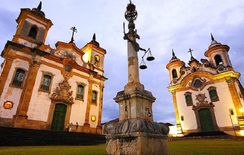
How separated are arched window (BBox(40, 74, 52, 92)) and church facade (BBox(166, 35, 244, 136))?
56.7 ft

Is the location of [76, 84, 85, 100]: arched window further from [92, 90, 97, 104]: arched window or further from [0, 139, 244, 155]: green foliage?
[0, 139, 244, 155]: green foliage

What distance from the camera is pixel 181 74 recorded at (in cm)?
2500

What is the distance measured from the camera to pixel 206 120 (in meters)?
20.2

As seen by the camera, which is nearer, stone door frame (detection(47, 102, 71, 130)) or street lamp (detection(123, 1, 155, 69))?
street lamp (detection(123, 1, 155, 69))

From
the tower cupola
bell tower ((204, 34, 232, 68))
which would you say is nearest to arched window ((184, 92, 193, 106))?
the tower cupola

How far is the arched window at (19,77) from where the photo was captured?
14.2 m

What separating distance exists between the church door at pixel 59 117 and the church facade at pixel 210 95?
1514cm

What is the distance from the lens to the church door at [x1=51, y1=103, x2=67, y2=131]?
15505 mm

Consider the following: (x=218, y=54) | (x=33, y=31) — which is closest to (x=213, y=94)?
(x=218, y=54)

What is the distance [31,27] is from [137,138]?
19036mm

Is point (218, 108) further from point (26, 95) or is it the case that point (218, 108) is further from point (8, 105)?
point (8, 105)

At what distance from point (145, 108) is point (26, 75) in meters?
14.3

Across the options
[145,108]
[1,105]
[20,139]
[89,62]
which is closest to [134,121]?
[145,108]

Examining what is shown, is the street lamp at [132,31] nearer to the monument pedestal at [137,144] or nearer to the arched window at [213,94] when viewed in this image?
the monument pedestal at [137,144]
